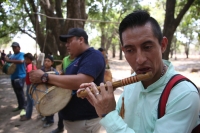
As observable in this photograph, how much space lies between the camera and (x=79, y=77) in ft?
6.67

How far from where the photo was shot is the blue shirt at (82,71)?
6.92ft

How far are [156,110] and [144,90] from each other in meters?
0.19

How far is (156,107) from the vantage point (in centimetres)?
110

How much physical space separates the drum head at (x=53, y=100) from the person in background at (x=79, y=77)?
85 mm

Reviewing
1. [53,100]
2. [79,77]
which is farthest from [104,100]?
[53,100]

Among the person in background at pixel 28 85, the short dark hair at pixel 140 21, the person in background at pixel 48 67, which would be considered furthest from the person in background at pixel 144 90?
the person in background at pixel 28 85

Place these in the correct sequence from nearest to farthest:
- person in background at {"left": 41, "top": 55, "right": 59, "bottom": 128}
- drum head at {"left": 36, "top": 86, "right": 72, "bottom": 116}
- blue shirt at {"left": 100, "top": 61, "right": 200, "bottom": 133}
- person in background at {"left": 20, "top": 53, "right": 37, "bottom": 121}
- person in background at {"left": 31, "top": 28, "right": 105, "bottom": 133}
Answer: blue shirt at {"left": 100, "top": 61, "right": 200, "bottom": 133} < person in background at {"left": 31, "top": 28, "right": 105, "bottom": 133} < drum head at {"left": 36, "top": 86, "right": 72, "bottom": 116} < person in background at {"left": 41, "top": 55, "right": 59, "bottom": 128} < person in background at {"left": 20, "top": 53, "right": 37, "bottom": 121}

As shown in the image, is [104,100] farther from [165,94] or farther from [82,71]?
[82,71]

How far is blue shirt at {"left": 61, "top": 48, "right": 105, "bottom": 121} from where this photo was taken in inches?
83.0

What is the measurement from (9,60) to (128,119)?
5201 millimetres

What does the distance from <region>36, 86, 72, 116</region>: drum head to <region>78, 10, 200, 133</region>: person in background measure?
1179 millimetres

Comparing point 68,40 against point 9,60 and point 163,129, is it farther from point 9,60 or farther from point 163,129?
point 9,60

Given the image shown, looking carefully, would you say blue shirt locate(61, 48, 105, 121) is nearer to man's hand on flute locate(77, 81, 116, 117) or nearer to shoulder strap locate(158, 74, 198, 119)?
man's hand on flute locate(77, 81, 116, 117)

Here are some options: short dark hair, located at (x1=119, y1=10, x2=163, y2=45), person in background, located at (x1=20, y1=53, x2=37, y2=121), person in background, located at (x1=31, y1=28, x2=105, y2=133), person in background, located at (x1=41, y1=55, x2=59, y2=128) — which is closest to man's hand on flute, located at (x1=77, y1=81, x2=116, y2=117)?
short dark hair, located at (x1=119, y1=10, x2=163, y2=45)
